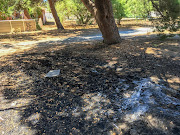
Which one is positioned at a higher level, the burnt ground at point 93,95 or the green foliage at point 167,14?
the green foliage at point 167,14

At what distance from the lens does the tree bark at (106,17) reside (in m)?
8.09

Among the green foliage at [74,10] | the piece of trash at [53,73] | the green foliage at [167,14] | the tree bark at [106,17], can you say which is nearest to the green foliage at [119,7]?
the green foliage at [74,10]

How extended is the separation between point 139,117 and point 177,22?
6.82 metres

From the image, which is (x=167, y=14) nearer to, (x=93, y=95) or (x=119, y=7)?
(x=93, y=95)

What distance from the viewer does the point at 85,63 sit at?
6.43 metres

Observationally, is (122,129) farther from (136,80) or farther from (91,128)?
(136,80)

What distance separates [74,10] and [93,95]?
20.3 meters

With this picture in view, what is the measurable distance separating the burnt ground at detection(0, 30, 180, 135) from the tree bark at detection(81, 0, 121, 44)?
204 centimetres

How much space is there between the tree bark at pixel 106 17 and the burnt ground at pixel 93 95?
2045mm

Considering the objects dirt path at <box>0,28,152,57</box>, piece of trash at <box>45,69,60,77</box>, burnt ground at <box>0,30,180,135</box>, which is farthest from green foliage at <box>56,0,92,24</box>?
piece of trash at <box>45,69,60,77</box>

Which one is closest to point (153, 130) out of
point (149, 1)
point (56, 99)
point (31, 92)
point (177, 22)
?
point (56, 99)

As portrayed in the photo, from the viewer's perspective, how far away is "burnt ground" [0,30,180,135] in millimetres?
2984

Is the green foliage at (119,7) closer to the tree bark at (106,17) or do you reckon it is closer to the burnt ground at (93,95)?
the tree bark at (106,17)

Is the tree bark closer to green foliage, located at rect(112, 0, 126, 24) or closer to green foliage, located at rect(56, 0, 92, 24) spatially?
green foliage, located at rect(112, 0, 126, 24)
